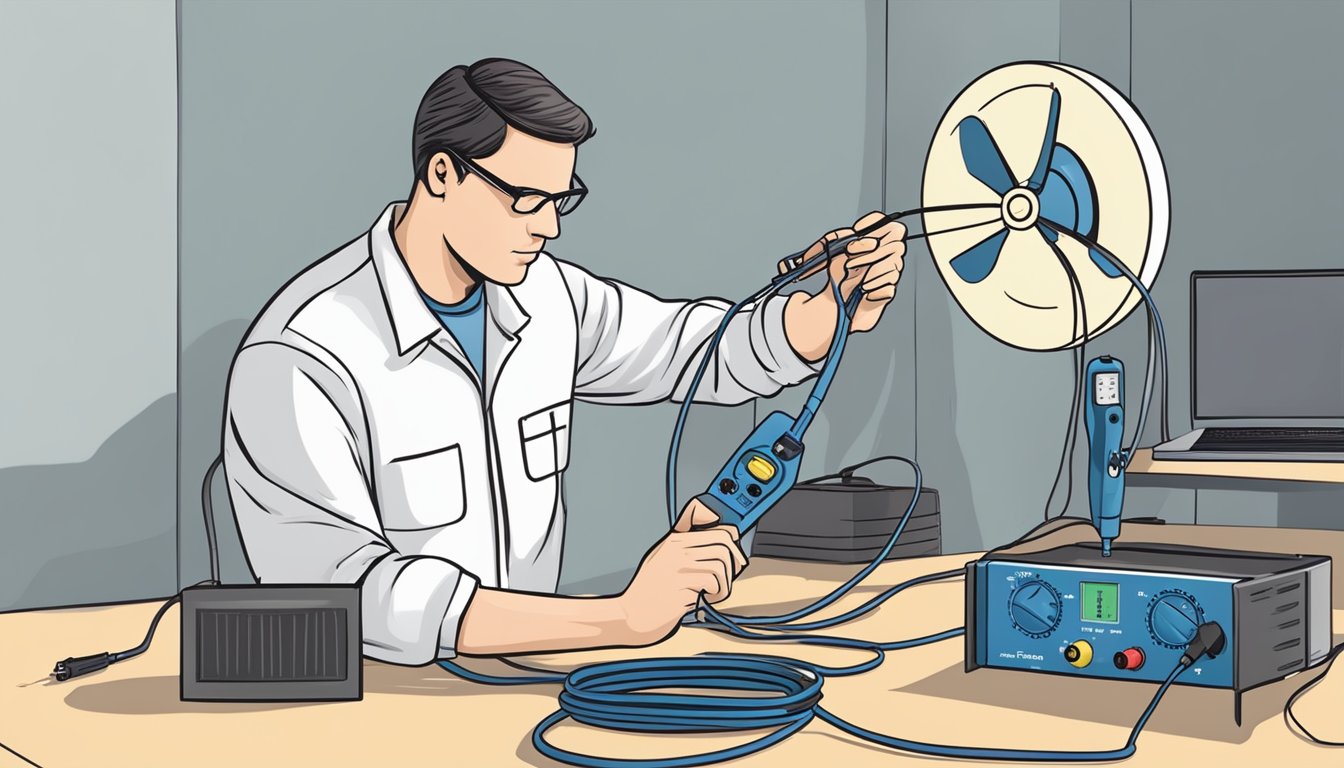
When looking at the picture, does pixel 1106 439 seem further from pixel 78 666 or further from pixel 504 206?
pixel 78 666

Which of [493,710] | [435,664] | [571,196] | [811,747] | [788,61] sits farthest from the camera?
[788,61]

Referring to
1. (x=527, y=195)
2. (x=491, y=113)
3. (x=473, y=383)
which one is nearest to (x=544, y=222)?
(x=527, y=195)

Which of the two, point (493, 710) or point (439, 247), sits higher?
point (439, 247)

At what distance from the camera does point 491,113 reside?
1.61m

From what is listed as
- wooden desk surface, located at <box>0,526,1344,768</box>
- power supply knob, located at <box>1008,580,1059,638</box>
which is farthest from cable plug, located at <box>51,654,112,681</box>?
power supply knob, located at <box>1008,580,1059,638</box>

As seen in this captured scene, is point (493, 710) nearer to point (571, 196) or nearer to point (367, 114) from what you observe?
point (571, 196)

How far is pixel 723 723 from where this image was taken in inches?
43.6

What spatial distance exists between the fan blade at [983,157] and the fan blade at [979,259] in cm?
8

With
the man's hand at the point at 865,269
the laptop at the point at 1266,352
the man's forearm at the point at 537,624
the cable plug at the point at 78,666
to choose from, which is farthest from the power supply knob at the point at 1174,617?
the laptop at the point at 1266,352

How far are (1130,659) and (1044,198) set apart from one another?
2.80ft

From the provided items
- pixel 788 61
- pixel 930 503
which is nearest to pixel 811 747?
pixel 930 503

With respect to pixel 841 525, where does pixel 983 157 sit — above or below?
above

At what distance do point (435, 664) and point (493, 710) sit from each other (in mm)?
192

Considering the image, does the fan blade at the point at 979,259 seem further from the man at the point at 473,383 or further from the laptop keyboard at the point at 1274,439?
the laptop keyboard at the point at 1274,439
